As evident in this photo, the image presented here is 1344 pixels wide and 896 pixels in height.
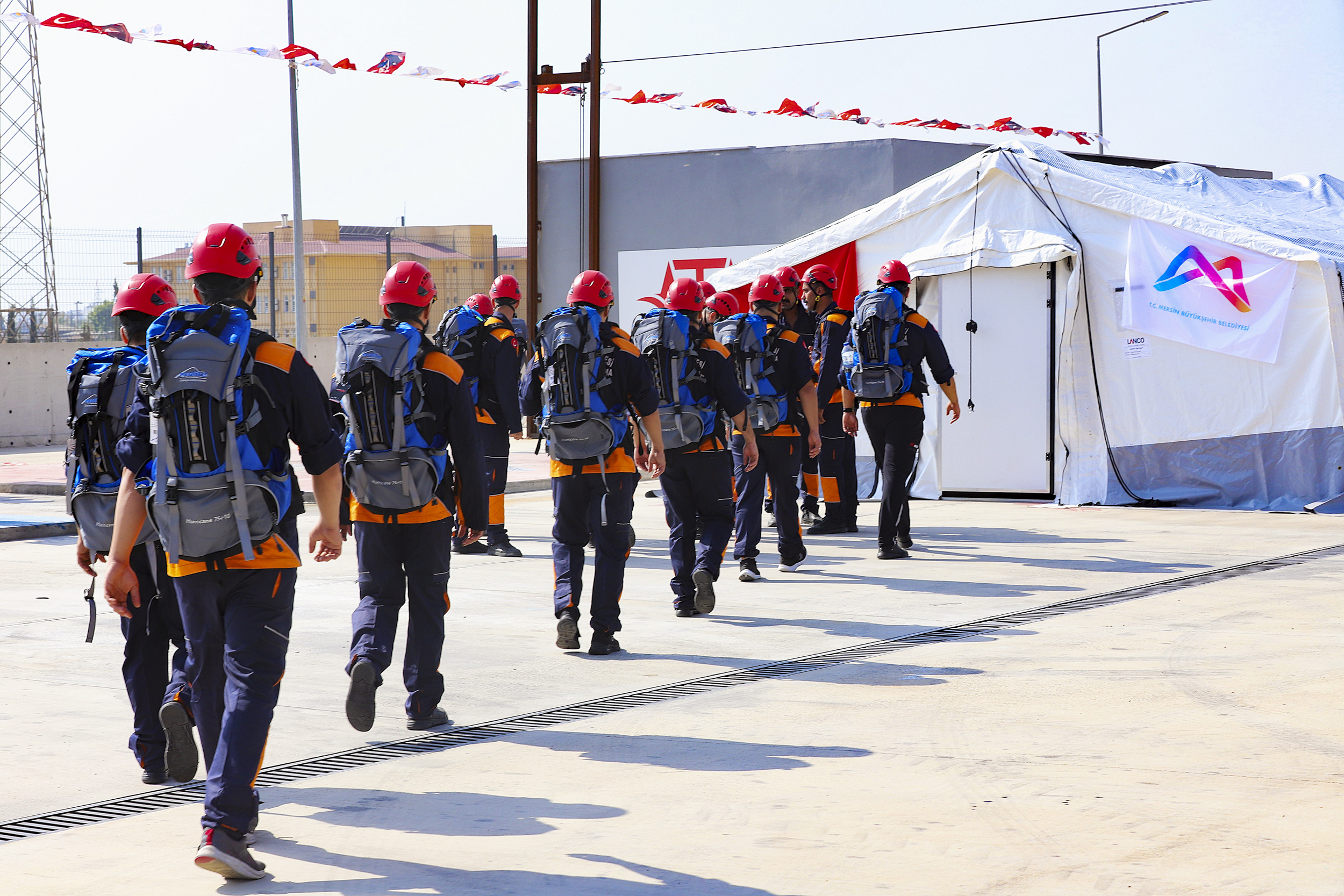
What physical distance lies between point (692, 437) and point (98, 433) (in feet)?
13.2

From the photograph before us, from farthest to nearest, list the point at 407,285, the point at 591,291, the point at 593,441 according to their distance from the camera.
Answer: the point at 591,291 < the point at 593,441 < the point at 407,285

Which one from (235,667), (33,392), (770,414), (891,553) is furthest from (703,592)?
(33,392)

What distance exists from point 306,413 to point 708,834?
1.67 meters

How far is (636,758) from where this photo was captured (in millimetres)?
5219

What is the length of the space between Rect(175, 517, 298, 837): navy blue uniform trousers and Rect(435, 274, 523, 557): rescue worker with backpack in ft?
21.4

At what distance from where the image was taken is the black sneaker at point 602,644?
722 cm

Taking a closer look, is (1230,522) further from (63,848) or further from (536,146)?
(536,146)

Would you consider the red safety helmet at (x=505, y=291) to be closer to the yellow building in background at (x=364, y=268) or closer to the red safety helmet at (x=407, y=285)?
the red safety helmet at (x=407, y=285)

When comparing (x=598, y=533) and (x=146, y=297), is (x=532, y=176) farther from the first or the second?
(x=146, y=297)

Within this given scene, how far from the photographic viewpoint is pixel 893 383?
414 inches

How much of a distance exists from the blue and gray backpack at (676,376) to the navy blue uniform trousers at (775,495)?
1187 millimetres

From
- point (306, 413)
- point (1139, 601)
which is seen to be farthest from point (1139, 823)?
point (1139, 601)

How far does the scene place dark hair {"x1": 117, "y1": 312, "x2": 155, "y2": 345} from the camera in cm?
505

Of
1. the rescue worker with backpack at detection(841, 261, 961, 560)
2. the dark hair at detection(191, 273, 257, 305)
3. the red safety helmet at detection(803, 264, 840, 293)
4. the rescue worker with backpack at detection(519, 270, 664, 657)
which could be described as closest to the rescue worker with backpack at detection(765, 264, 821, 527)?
the red safety helmet at detection(803, 264, 840, 293)
